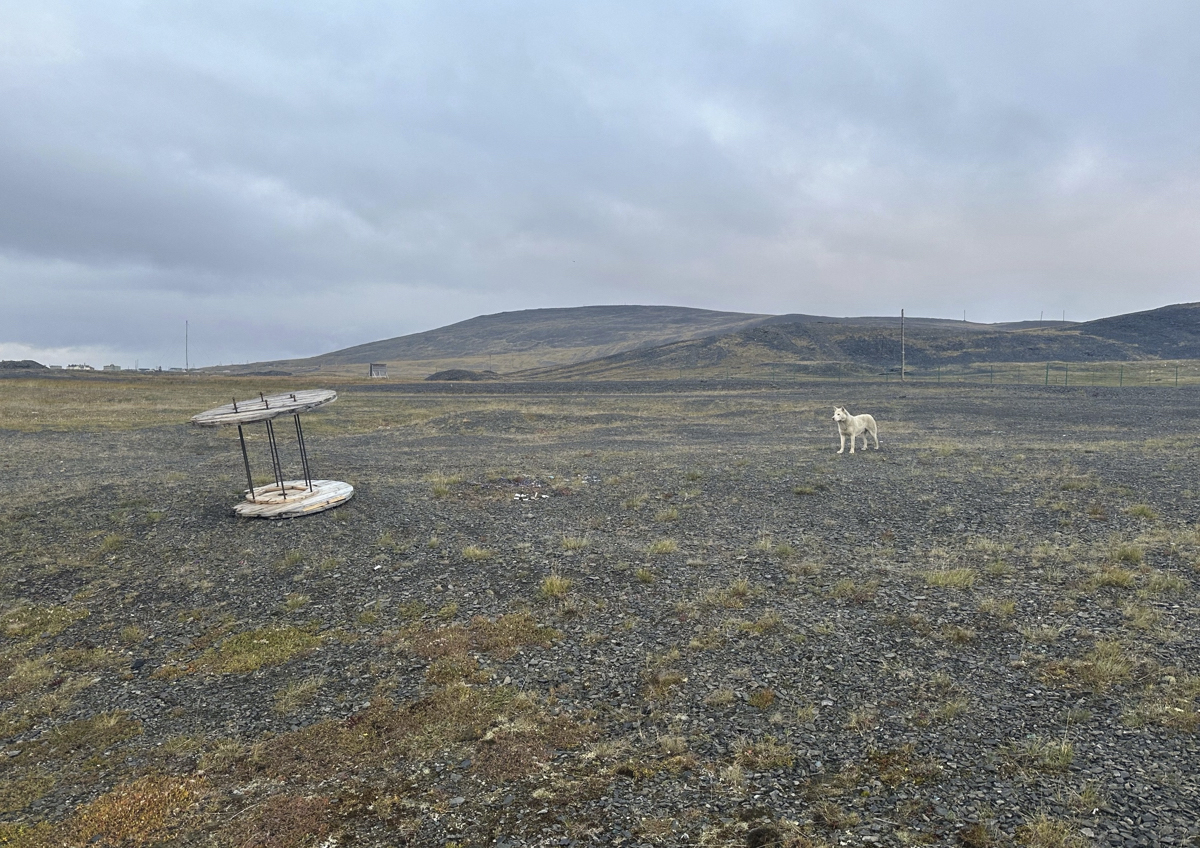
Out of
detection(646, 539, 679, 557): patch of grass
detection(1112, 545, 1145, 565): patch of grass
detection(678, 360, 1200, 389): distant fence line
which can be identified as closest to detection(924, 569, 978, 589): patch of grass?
detection(1112, 545, 1145, 565): patch of grass

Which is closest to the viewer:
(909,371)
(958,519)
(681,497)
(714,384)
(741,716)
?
(741,716)

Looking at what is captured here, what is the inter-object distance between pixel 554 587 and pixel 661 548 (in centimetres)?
327

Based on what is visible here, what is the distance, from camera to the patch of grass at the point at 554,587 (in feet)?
39.2

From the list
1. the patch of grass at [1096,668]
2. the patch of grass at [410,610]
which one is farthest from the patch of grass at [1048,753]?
the patch of grass at [410,610]

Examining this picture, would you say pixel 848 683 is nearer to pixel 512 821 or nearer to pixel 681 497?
pixel 512 821

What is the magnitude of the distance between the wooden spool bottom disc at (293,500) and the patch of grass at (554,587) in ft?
25.3

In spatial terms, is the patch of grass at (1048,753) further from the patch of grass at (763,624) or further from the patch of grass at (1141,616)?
the patch of grass at (1141,616)

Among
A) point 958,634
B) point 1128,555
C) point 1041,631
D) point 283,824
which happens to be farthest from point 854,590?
point 283,824

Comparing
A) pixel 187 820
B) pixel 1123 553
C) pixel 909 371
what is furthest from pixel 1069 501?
pixel 909 371

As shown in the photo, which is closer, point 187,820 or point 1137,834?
point 1137,834

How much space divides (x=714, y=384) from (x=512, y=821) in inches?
2612

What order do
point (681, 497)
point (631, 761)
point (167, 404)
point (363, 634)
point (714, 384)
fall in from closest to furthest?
point (631, 761) < point (363, 634) < point (681, 497) < point (167, 404) < point (714, 384)

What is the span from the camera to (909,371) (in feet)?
291

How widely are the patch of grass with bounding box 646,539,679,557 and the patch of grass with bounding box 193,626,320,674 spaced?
23.0 feet
